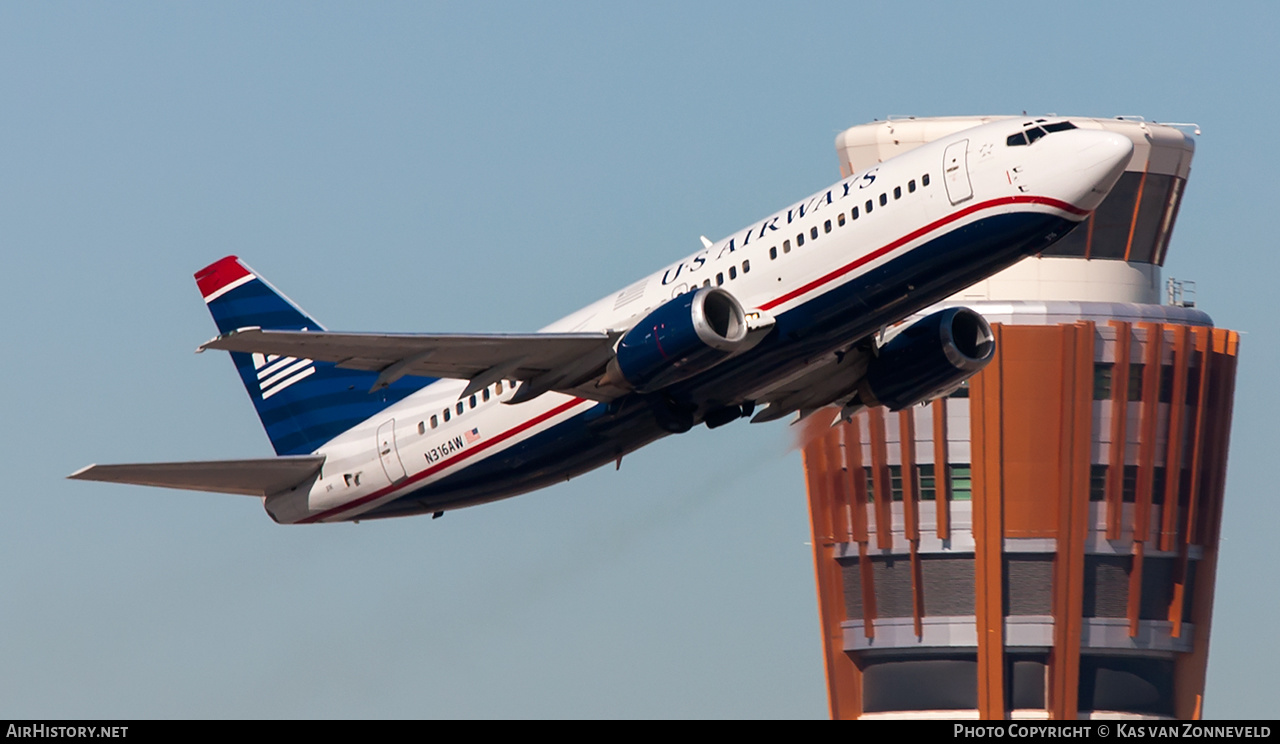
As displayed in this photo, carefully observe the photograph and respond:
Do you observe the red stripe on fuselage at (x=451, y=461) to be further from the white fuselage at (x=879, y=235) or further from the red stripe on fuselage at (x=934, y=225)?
the red stripe on fuselage at (x=934, y=225)

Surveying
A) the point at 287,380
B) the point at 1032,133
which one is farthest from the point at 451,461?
the point at 1032,133

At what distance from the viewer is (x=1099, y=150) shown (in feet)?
154

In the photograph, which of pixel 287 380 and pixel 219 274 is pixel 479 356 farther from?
pixel 219 274

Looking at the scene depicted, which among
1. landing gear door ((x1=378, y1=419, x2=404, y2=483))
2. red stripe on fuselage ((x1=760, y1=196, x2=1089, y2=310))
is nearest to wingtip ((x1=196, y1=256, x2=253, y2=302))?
landing gear door ((x1=378, y1=419, x2=404, y2=483))

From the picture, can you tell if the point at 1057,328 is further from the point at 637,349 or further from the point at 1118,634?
the point at 637,349

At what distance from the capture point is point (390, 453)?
185 feet

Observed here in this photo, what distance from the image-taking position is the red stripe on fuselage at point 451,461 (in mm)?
53031

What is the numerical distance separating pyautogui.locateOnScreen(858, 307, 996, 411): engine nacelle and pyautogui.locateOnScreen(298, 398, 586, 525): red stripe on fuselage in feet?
28.1

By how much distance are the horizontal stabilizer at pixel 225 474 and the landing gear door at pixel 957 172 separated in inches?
833

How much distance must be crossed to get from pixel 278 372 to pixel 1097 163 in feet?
92.2

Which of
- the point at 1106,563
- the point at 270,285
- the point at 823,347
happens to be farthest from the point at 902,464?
the point at 823,347

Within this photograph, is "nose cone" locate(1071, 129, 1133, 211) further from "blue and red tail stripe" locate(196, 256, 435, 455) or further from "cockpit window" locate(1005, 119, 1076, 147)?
"blue and red tail stripe" locate(196, 256, 435, 455)

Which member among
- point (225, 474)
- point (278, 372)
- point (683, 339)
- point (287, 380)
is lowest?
point (225, 474)

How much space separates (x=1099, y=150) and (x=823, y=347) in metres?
8.11
